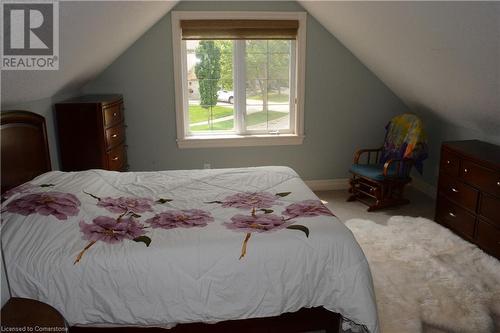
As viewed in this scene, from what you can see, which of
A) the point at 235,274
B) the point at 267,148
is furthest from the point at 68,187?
the point at 267,148

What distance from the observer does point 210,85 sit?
191 inches

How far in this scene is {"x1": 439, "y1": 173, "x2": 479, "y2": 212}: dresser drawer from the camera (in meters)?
3.49

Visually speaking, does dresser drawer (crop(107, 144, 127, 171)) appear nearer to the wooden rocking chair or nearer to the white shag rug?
the white shag rug

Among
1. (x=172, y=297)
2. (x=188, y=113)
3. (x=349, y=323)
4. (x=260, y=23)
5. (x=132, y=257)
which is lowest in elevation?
(x=349, y=323)

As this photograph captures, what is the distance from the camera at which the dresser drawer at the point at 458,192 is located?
349cm

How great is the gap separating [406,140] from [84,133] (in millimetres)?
3261

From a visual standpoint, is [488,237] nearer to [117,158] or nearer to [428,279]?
[428,279]

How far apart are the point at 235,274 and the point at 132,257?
20.7 inches

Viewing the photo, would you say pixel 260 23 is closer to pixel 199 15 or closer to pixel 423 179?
pixel 199 15

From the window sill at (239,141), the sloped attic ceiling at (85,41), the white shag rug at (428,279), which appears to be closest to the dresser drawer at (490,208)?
the white shag rug at (428,279)

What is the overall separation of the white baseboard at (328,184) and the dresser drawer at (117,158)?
2.22 meters

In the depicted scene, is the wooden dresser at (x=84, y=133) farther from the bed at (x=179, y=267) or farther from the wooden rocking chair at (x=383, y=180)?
the wooden rocking chair at (x=383, y=180)

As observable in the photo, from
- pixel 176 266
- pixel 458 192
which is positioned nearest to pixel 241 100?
pixel 458 192

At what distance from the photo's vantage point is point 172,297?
207 cm
